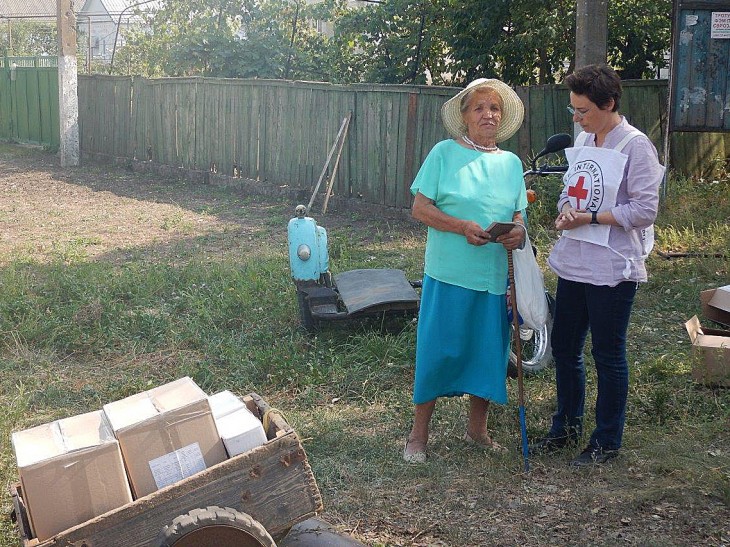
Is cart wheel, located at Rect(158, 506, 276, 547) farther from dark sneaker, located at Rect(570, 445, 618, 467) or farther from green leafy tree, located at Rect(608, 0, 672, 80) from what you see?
green leafy tree, located at Rect(608, 0, 672, 80)

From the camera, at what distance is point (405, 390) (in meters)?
5.52

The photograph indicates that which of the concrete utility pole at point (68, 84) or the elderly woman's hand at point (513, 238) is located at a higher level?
the concrete utility pole at point (68, 84)

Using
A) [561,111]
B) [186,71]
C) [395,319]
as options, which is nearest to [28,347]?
[395,319]

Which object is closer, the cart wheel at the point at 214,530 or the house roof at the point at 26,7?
the cart wheel at the point at 214,530

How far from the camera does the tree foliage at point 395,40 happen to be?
471 inches

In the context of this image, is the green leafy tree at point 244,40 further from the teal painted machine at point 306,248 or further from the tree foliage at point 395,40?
the teal painted machine at point 306,248

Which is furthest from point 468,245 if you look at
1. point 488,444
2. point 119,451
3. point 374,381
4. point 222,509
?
point 119,451

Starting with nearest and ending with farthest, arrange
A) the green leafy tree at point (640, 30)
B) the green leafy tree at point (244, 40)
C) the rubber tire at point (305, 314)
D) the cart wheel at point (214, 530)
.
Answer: the cart wheel at point (214, 530), the rubber tire at point (305, 314), the green leafy tree at point (640, 30), the green leafy tree at point (244, 40)

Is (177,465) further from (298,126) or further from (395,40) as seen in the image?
(395,40)

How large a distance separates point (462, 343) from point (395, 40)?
10.1 meters

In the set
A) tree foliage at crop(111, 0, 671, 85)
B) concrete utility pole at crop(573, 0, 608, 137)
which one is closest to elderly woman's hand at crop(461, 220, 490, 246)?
concrete utility pole at crop(573, 0, 608, 137)

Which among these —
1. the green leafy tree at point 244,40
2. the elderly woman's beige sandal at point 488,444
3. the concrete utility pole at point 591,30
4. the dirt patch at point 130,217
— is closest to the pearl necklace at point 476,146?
the elderly woman's beige sandal at point 488,444

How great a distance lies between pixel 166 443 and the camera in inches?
124

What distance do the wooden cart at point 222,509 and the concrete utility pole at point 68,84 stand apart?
1513cm
